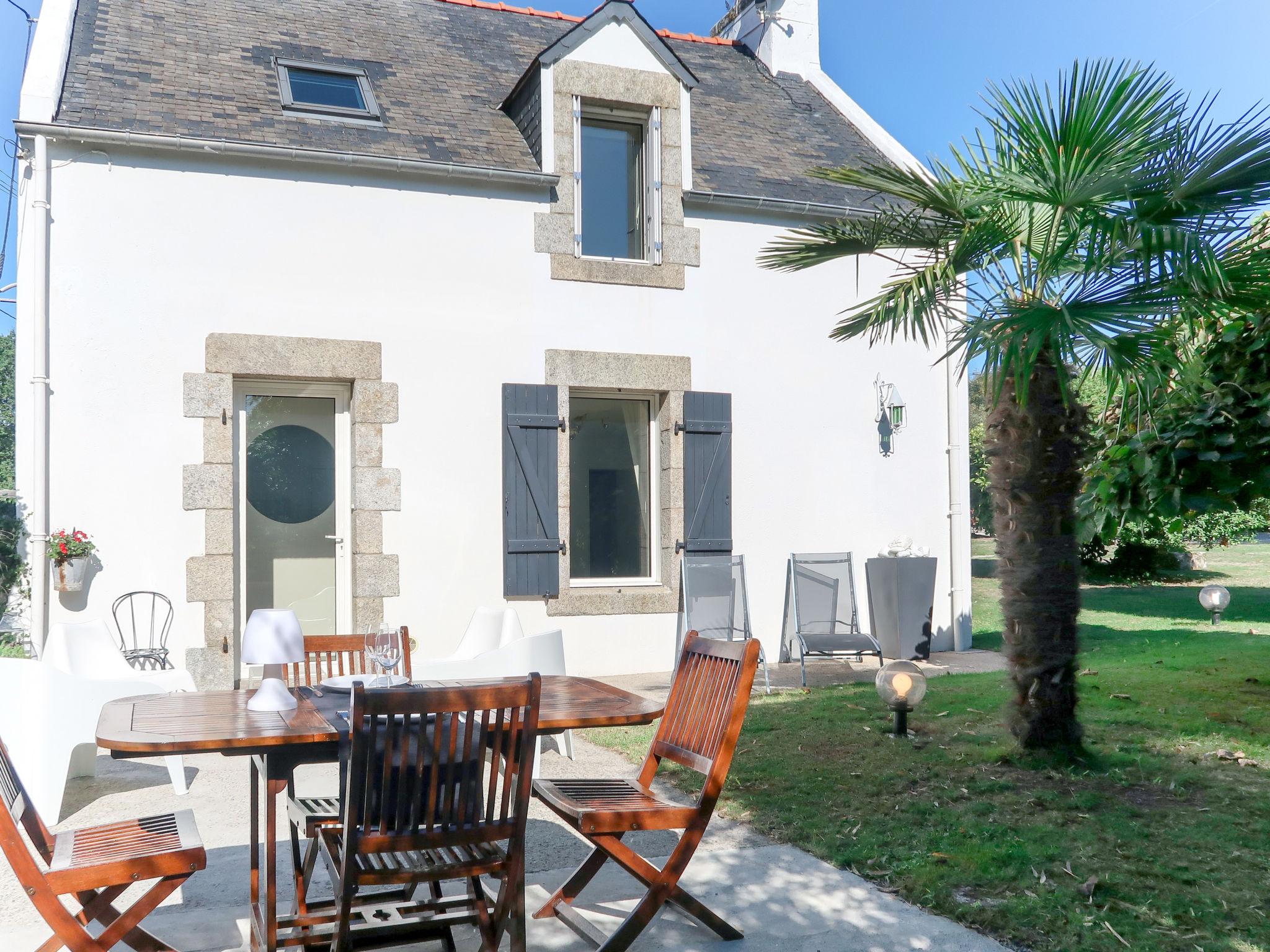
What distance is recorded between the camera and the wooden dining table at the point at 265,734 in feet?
8.34

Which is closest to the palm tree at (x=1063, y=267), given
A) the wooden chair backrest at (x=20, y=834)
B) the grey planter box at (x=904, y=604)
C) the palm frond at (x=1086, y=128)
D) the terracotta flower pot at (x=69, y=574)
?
the palm frond at (x=1086, y=128)

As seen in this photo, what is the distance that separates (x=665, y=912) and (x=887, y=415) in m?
6.16

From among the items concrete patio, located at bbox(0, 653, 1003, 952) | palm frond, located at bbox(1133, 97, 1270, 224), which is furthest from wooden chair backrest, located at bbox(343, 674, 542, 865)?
palm frond, located at bbox(1133, 97, 1270, 224)

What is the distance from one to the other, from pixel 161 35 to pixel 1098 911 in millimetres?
8114

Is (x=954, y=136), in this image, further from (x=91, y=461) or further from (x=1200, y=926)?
(x=91, y=461)

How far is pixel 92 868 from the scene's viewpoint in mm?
2467

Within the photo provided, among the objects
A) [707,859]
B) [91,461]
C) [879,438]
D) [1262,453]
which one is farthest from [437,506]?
[1262,453]

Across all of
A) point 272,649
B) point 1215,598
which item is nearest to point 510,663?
point 272,649

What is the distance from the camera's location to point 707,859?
3672 millimetres

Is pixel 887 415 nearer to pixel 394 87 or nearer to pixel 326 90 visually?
pixel 394 87

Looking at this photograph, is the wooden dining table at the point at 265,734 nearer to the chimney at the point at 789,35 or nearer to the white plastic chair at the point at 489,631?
the white plastic chair at the point at 489,631

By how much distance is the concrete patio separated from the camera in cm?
296

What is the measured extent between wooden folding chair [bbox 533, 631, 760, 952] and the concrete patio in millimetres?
99

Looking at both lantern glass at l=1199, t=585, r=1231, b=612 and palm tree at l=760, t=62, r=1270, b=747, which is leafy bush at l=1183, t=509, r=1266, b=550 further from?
palm tree at l=760, t=62, r=1270, b=747
